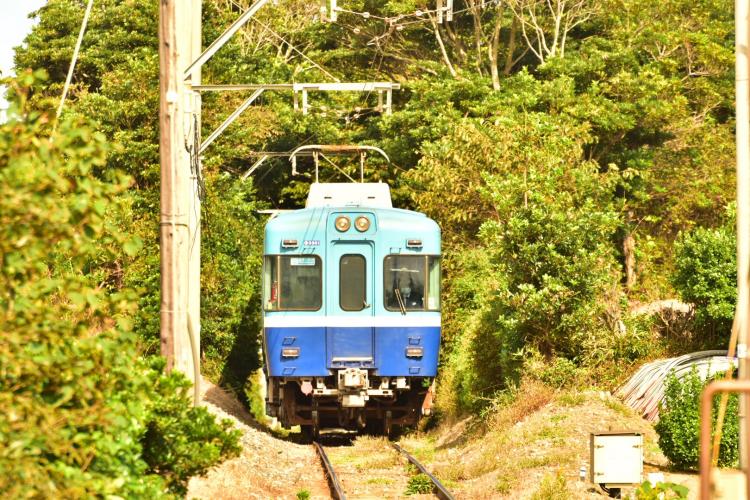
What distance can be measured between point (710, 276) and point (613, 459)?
7.77 metres

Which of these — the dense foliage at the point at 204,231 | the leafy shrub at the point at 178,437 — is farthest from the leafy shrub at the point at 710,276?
the leafy shrub at the point at 178,437

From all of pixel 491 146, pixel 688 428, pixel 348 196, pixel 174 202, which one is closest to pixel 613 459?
pixel 688 428

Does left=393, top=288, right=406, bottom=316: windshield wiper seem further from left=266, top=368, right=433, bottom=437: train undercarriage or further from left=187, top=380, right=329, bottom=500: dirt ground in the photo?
left=187, top=380, right=329, bottom=500: dirt ground

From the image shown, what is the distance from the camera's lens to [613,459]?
12.6 meters

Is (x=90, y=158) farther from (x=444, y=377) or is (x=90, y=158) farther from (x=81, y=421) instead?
(x=444, y=377)

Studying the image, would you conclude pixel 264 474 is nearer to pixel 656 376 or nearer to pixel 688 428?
pixel 688 428

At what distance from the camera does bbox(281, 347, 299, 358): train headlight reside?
19.6m

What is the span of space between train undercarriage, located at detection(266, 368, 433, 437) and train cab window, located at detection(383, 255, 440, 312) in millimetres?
1239

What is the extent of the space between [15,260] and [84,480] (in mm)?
1312

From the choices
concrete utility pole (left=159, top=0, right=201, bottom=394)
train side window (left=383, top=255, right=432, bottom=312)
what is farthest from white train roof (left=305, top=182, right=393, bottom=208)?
concrete utility pole (left=159, top=0, right=201, bottom=394)

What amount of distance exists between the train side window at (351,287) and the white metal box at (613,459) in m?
7.73

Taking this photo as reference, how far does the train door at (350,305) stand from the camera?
19.8m

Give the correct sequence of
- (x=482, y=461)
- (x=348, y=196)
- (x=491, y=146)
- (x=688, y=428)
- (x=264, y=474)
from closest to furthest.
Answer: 1. (x=688, y=428)
2. (x=482, y=461)
3. (x=264, y=474)
4. (x=348, y=196)
5. (x=491, y=146)

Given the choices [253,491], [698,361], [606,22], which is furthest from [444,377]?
[606,22]
